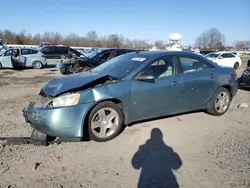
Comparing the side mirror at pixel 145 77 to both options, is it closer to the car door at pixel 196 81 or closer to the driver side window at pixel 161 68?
the driver side window at pixel 161 68

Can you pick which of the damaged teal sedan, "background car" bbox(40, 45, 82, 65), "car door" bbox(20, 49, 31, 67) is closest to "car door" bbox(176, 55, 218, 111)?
the damaged teal sedan

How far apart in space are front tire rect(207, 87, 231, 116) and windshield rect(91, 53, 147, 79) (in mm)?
2004

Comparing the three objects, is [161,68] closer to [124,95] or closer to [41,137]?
[124,95]

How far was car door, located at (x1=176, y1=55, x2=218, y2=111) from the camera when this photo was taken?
5109 millimetres

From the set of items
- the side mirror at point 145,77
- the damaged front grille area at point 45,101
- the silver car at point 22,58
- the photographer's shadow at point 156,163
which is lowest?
the photographer's shadow at point 156,163

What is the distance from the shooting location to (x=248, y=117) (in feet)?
19.3

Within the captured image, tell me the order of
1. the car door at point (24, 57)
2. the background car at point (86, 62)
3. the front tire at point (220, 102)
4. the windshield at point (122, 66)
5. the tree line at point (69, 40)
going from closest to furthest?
the windshield at point (122, 66) → the front tire at point (220, 102) → the background car at point (86, 62) → the car door at point (24, 57) → the tree line at point (69, 40)

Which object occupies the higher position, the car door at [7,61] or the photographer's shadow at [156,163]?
the car door at [7,61]

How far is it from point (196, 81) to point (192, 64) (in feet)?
1.33

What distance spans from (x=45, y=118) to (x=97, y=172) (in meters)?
1.27

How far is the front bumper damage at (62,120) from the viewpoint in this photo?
3.93 meters

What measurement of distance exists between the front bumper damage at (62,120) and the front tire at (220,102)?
119 inches

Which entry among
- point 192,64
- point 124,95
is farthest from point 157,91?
point 192,64

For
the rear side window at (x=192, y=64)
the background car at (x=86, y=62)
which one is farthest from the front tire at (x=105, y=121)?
the background car at (x=86, y=62)
